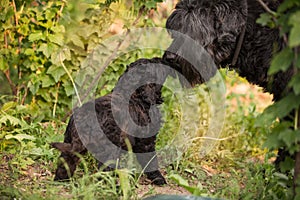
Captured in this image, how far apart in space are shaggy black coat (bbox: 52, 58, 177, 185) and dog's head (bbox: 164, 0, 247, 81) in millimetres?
205

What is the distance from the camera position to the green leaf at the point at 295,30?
2781mm

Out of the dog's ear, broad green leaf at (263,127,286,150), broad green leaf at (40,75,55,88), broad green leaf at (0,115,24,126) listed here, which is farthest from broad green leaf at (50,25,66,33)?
broad green leaf at (263,127,286,150)

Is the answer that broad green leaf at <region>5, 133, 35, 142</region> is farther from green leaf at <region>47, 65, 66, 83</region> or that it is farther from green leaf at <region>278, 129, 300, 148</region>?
green leaf at <region>278, 129, 300, 148</region>

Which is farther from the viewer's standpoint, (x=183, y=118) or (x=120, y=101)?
(x=183, y=118)

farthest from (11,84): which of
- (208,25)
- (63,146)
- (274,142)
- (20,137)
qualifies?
(274,142)

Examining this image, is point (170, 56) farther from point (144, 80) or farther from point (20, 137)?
point (20, 137)

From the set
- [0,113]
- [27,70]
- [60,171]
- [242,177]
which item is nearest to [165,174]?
[242,177]

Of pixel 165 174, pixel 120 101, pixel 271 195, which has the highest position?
pixel 120 101

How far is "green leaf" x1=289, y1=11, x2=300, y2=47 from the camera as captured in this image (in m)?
2.78

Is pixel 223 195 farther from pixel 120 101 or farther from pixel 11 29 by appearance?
pixel 11 29

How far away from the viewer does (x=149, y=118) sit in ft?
14.1

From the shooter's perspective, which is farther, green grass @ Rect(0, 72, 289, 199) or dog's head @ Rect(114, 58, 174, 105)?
dog's head @ Rect(114, 58, 174, 105)

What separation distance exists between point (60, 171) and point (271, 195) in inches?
57.5

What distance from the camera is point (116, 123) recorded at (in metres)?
4.14
